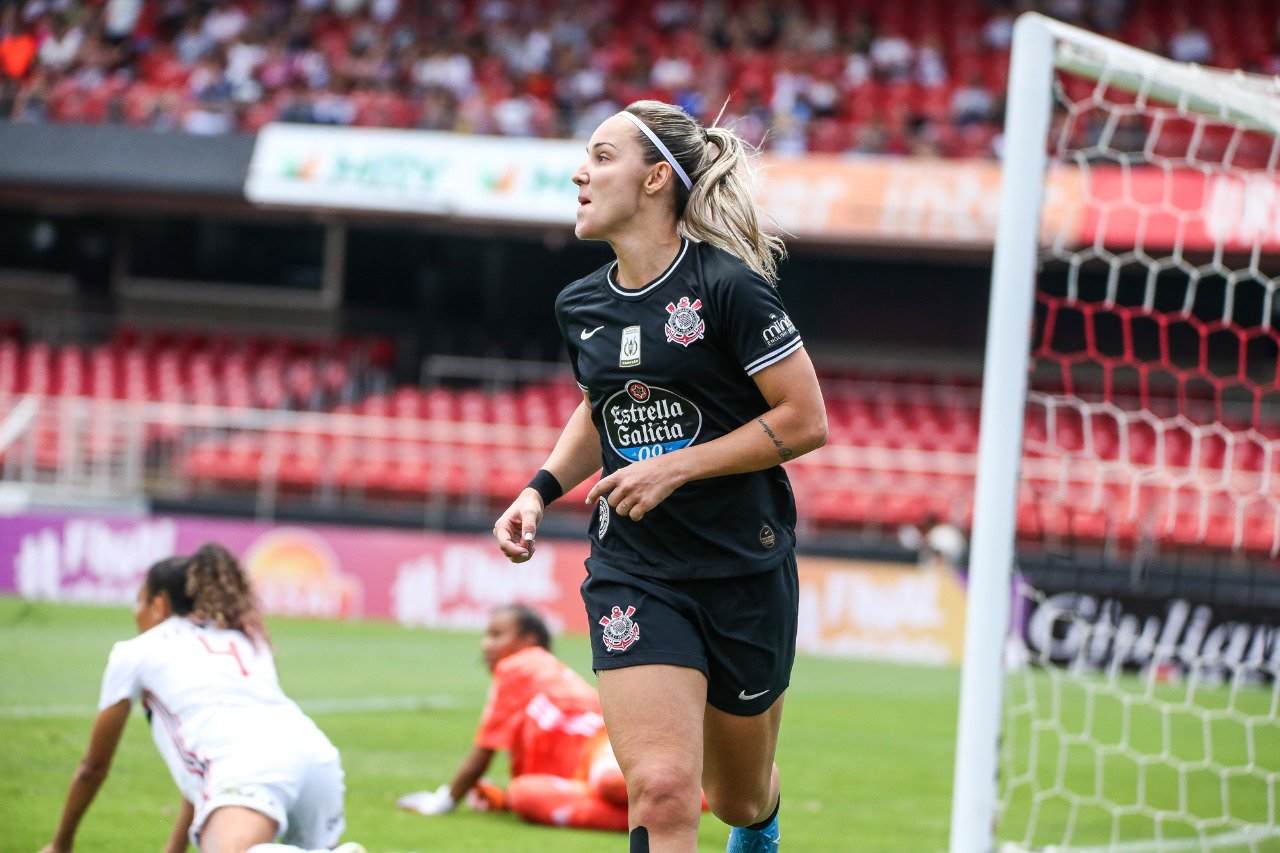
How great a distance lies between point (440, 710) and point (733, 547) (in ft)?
22.6

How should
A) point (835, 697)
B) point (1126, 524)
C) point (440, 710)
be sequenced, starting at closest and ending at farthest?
point (440, 710) < point (835, 697) < point (1126, 524)

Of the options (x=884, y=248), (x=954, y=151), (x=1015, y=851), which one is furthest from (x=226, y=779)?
(x=884, y=248)

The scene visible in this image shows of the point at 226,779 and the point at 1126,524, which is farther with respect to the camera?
the point at 1126,524

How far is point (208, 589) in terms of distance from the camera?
5.02 meters

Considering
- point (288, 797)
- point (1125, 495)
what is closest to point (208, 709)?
point (288, 797)

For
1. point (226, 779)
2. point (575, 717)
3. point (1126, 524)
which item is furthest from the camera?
point (1126, 524)

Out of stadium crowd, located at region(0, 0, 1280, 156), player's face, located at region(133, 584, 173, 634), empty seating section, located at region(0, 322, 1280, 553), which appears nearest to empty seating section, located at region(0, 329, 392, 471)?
empty seating section, located at region(0, 322, 1280, 553)

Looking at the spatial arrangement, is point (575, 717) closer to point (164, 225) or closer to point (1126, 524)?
point (1126, 524)

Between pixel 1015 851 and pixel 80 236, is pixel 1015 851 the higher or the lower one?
the lower one

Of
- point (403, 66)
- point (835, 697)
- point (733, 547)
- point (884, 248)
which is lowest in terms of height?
point (835, 697)

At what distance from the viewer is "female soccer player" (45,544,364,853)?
15.2ft

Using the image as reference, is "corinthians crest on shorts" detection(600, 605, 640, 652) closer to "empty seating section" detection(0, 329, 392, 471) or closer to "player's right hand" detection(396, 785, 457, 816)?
"player's right hand" detection(396, 785, 457, 816)

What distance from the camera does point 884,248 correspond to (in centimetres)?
2295

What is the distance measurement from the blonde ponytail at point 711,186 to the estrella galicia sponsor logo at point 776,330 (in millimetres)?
193
